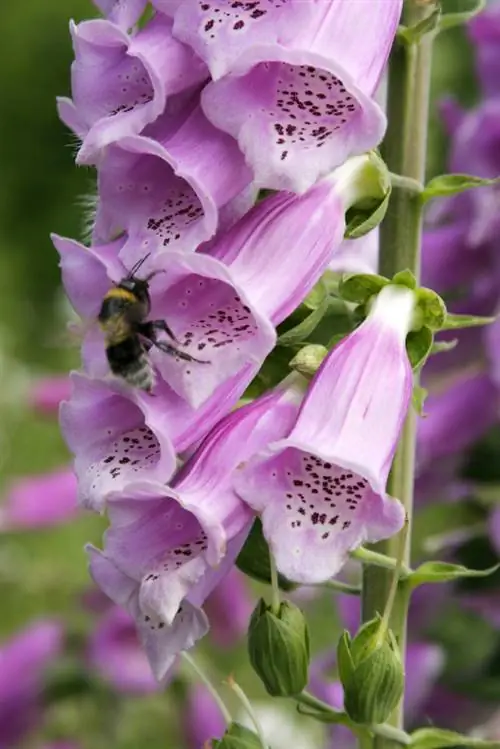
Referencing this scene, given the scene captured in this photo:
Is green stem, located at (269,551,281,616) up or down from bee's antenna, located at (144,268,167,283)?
down

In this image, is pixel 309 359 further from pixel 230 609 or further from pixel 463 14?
pixel 230 609

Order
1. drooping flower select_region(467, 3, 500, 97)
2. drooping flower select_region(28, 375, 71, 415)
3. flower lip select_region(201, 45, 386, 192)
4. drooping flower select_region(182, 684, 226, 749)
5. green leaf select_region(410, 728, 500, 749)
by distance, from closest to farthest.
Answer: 1. flower lip select_region(201, 45, 386, 192)
2. green leaf select_region(410, 728, 500, 749)
3. drooping flower select_region(467, 3, 500, 97)
4. drooping flower select_region(182, 684, 226, 749)
5. drooping flower select_region(28, 375, 71, 415)

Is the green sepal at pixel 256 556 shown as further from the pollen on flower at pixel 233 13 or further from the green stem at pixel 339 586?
the pollen on flower at pixel 233 13

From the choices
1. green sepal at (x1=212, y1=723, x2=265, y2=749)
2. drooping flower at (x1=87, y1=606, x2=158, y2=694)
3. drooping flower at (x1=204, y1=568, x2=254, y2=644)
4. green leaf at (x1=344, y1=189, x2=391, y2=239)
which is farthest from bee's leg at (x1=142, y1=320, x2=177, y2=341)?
drooping flower at (x1=204, y1=568, x2=254, y2=644)

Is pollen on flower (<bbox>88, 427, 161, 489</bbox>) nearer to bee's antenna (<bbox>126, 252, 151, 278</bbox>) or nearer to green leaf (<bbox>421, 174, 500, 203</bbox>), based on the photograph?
bee's antenna (<bbox>126, 252, 151, 278</bbox>)

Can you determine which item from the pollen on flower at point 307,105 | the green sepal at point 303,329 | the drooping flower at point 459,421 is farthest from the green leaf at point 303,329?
the drooping flower at point 459,421
